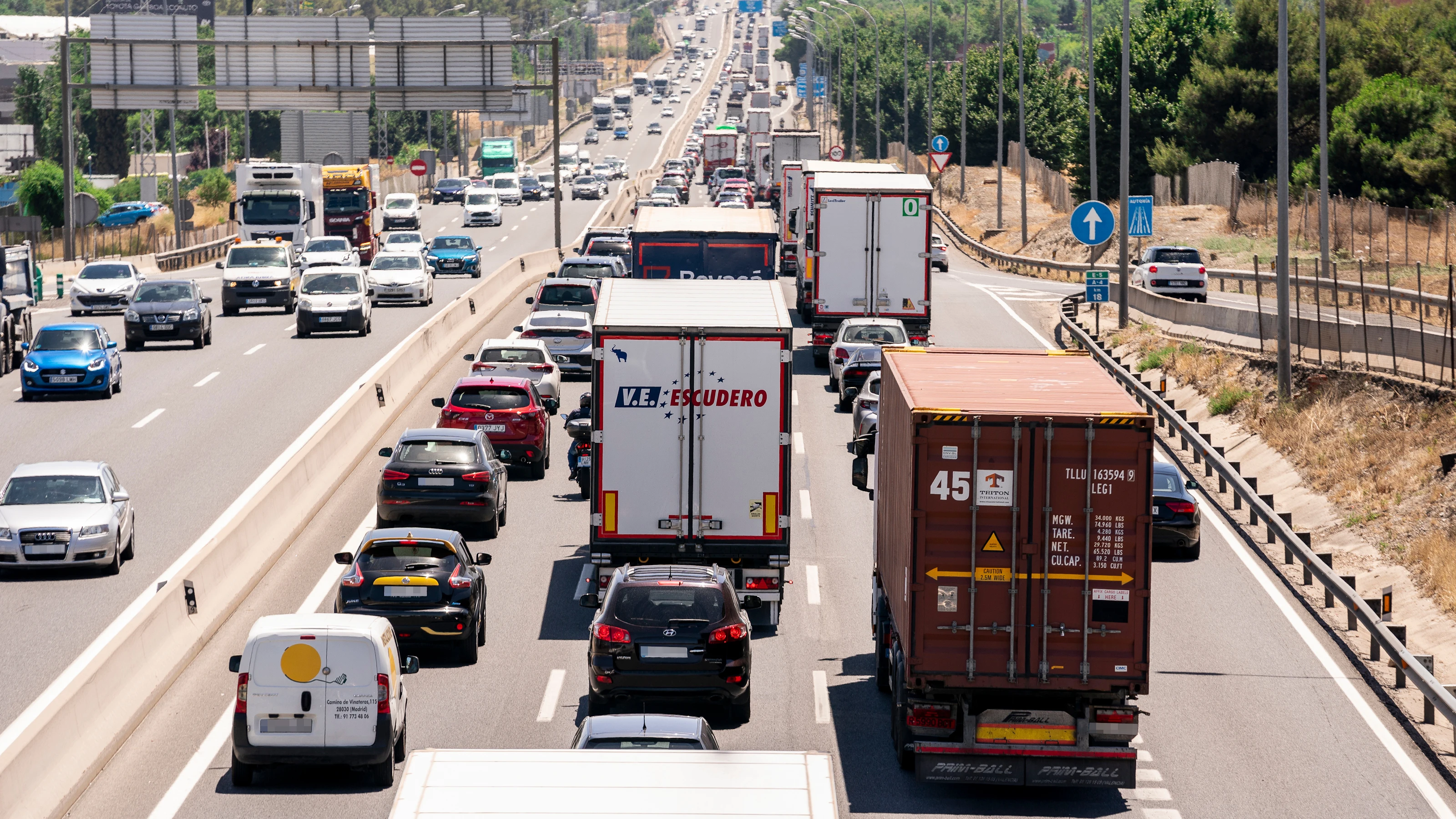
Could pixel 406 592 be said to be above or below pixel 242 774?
above

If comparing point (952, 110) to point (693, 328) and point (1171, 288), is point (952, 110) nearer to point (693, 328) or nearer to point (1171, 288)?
point (1171, 288)

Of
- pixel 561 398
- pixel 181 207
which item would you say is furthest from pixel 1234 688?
pixel 181 207

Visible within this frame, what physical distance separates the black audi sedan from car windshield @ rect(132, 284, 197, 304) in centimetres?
1

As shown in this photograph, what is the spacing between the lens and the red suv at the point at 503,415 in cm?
3102

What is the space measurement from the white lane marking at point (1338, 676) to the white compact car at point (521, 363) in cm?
1336

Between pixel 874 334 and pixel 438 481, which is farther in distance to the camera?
pixel 874 334

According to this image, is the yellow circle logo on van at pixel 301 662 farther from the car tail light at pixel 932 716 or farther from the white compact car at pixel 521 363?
the white compact car at pixel 521 363

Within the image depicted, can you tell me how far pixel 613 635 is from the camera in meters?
18.0

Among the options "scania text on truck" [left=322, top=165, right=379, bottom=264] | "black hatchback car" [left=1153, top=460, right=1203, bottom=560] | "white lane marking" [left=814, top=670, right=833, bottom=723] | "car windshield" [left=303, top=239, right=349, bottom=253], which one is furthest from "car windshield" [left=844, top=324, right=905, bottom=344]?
"scania text on truck" [left=322, top=165, right=379, bottom=264]

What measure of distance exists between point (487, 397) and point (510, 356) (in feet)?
20.3

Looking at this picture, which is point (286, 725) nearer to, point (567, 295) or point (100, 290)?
point (567, 295)

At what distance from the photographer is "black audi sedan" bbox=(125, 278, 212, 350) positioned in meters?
45.5

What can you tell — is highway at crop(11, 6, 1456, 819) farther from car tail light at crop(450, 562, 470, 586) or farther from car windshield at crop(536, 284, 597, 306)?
car windshield at crop(536, 284, 597, 306)

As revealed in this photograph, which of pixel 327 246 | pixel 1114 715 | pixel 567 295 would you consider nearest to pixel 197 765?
pixel 1114 715
